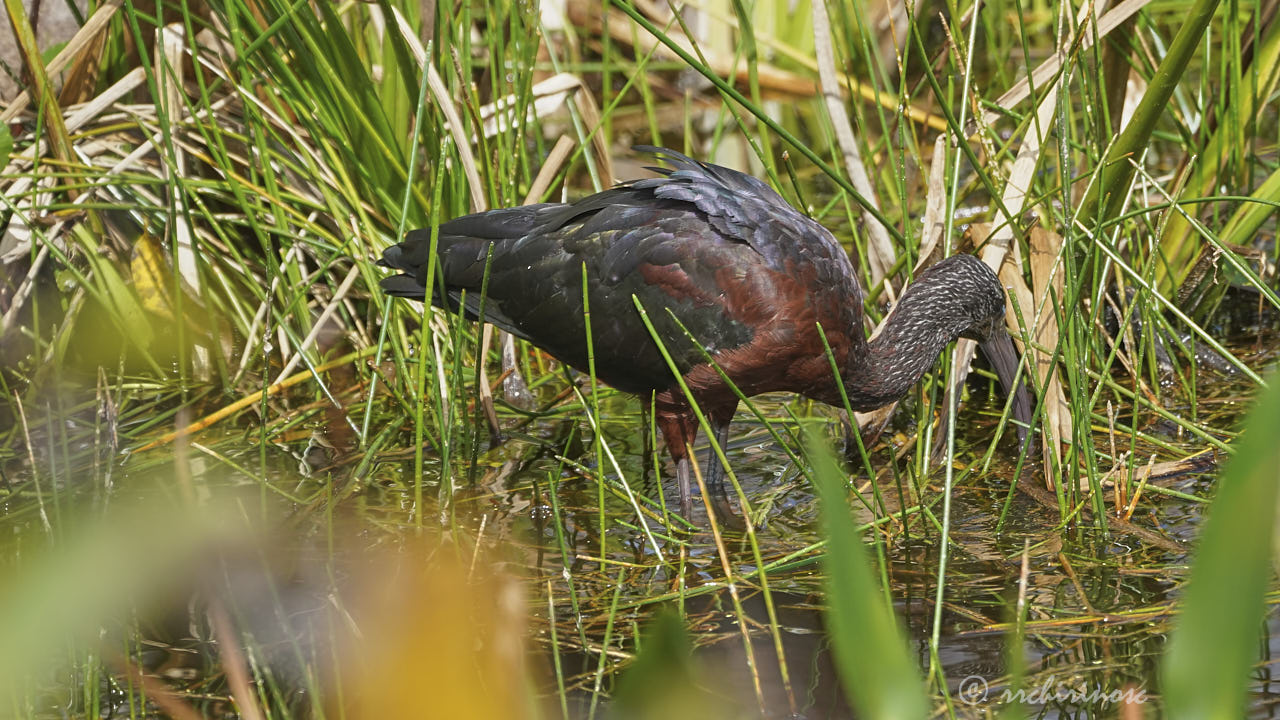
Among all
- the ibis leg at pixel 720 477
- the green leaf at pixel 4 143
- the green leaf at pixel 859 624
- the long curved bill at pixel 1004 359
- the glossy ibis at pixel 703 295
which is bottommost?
the ibis leg at pixel 720 477

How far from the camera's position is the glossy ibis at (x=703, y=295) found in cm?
348

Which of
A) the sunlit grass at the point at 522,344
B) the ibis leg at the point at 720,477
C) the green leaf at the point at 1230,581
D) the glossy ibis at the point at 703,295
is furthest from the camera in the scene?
the ibis leg at the point at 720,477

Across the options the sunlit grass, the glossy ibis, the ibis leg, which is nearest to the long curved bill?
the glossy ibis

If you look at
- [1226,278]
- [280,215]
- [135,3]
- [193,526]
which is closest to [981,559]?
[1226,278]

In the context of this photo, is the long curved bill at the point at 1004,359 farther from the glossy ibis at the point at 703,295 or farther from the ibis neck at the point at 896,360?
the ibis neck at the point at 896,360

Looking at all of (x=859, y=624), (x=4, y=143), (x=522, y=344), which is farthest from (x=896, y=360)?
(x=4, y=143)

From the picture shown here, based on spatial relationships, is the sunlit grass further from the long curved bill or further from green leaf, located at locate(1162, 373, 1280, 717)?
green leaf, located at locate(1162, 373, 1280, 717)

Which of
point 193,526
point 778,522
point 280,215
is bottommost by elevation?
point 778,522

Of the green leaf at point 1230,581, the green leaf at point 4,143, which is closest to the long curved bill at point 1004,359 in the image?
the green leaf at point 1230,581

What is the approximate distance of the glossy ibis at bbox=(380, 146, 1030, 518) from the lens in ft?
11.4

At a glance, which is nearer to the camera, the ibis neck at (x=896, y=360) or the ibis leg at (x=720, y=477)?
the ibis neck at (x=896, y=360)

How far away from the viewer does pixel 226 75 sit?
4219 mm

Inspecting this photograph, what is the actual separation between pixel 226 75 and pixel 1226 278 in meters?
3.54

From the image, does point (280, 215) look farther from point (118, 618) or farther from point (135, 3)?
point (118, 618)
